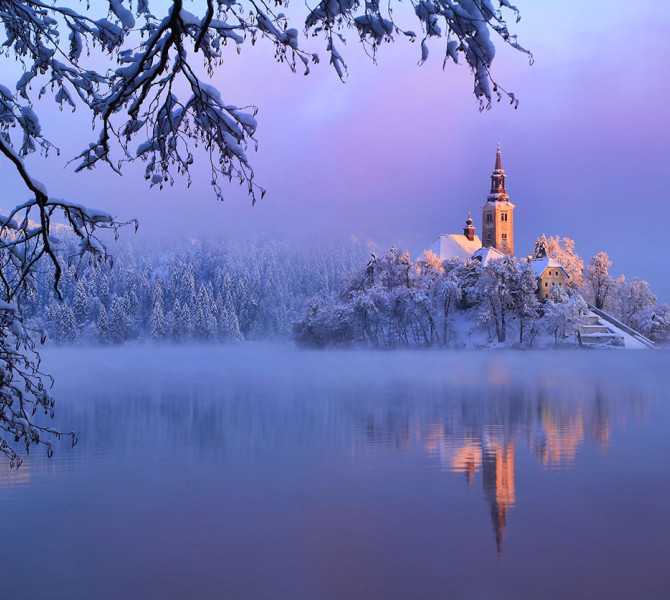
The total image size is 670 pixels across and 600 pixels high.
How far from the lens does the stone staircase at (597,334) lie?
8050cm

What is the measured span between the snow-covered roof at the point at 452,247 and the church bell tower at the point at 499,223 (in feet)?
24.8

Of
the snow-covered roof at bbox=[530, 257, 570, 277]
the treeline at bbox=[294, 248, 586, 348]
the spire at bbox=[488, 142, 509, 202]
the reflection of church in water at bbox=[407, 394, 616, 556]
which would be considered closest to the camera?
the reflection of church in water at bbox=[407, 394, 616, 556]

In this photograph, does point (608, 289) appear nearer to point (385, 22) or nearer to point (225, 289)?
point (225, 289)

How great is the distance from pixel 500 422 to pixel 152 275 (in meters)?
137

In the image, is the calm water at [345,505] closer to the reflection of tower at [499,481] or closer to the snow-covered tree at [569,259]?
the reflection of tower at [499,481]

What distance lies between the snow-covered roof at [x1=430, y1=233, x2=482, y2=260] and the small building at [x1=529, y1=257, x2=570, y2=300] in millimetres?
21918

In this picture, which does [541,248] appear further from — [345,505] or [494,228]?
[345,505]

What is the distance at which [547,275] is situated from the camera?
84.4m

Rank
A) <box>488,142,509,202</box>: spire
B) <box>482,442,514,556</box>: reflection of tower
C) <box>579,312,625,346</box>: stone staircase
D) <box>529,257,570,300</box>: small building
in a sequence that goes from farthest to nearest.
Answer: <box>488,142,509,202</box>: spire < <box>529,257,570,300</box>: small building < <box>579,312,625,346</box>: stone staircase < <box>482,442,514,556</box>: reflection of tower

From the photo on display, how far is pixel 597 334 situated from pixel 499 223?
42.1 metres

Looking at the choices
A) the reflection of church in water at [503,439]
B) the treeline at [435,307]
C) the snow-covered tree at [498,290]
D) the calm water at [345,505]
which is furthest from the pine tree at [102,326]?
the reflection of church in water at [503,439]

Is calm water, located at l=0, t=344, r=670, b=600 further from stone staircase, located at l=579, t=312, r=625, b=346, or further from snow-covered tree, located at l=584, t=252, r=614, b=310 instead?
snow-covered tree, located at l=584, t=252, r=614, b=310

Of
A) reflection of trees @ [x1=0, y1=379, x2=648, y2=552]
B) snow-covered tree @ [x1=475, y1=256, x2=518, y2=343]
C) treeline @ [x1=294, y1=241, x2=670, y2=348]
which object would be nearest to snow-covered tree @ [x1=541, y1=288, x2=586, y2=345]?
treeline @ [x1=294, y1=241, x2=670, y2=348]

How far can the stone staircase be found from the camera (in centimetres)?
8050
